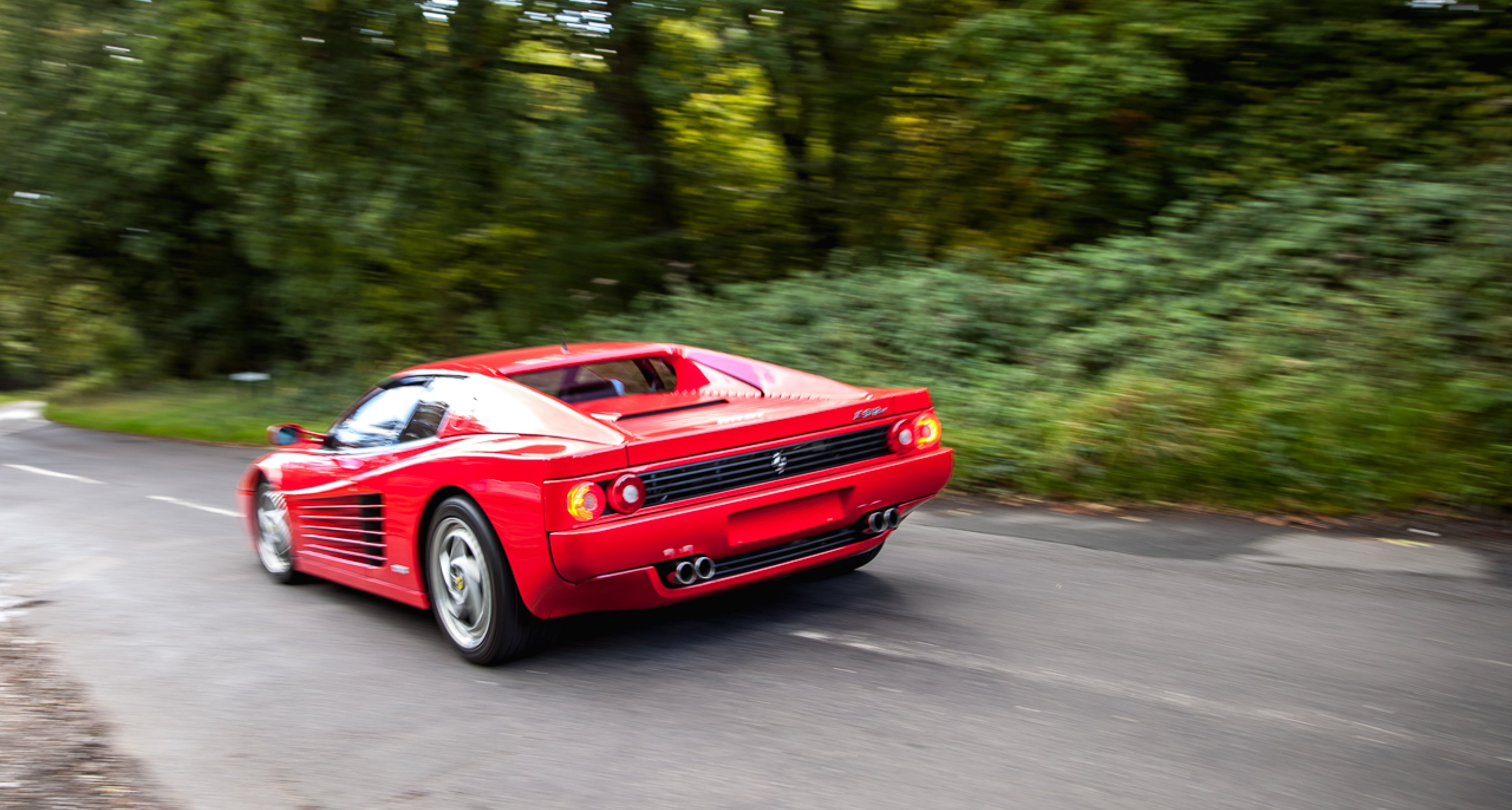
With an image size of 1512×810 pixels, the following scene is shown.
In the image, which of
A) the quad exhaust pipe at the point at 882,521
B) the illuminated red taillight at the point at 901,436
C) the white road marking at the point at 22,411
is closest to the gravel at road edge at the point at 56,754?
the quad exhaust pipe at the point at 882,521

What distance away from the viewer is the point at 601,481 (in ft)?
14.1

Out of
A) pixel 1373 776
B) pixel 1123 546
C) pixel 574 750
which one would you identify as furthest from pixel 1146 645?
pixel 574 750

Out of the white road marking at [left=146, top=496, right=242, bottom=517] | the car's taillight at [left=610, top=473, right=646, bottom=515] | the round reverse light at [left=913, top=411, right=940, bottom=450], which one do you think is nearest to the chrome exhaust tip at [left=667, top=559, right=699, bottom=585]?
the car's taillight at [left=610, top=473, right=646, bottom=515]

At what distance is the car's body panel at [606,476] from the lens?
4.31 m

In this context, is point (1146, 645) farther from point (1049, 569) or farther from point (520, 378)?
point (520, 378)

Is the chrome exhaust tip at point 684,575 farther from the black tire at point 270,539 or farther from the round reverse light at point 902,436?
the black tire at point 270,539

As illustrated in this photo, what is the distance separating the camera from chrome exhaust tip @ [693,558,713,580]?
4469mm

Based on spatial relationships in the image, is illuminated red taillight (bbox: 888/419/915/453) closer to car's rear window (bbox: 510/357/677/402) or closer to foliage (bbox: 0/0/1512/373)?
car's rear window (bbox: 510/357/677/402)

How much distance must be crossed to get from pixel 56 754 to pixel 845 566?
342 centimetres

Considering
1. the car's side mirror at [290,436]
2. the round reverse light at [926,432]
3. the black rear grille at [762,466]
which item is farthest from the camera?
the car's side mirror at [290,436]

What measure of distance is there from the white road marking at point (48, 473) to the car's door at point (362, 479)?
8.21 meters

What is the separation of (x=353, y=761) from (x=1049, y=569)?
3421 millimetres

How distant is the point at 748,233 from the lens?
15.8 m

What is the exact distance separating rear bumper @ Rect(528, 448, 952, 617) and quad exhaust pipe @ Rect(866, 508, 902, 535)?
4 centimetres
